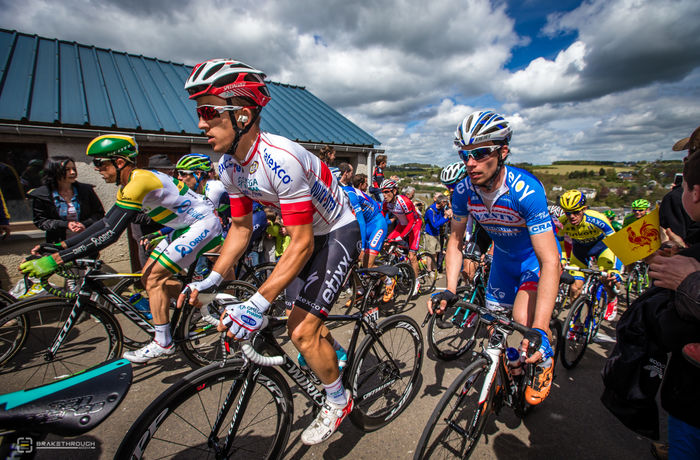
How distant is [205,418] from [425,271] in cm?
507

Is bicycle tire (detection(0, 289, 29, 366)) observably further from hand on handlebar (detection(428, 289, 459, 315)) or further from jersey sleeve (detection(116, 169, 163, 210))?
hand on handlebar (detection(428, 289, 459, 315))

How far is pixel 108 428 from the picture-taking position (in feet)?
8.07

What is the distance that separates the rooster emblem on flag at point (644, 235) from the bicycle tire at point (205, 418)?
2.35m

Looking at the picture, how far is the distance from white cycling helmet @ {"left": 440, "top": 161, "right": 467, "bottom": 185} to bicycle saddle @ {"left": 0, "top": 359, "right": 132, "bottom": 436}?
5.17 meters

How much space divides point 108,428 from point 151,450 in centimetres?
126

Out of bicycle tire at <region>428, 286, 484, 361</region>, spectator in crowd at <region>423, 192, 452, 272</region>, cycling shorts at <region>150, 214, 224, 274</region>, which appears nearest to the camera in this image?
cycling shorts at <region>150, 214, 224, 274</region>

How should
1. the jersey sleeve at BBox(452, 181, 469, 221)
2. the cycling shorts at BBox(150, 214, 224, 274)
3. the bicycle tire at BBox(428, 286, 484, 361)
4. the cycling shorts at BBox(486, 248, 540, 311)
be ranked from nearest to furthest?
the cycling shorts at BBox(486, 248, 540, 311) → the jersey sleeve at BBox(452, 181, 469, 221) → the cycling shorts at BBox(150, 214, 224, 274) → the bicycle tire at BBox(428, 286, 484, 361)

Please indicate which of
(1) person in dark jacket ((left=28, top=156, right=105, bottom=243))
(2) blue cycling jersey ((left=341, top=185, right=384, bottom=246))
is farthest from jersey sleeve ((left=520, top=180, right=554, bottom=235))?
(1) person in dark jacket ((left=28, top=156, right=105, bottom=243))

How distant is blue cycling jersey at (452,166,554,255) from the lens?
89.8 inches

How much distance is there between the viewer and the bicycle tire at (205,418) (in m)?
1.48

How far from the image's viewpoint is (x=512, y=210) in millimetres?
2430

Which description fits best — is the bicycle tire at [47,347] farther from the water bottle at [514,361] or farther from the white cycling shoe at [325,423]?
the water bottle at [514,361]

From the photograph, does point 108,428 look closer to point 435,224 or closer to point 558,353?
point 558,353

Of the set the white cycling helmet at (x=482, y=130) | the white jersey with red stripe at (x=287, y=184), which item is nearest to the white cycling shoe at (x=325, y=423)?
the white jersey with red stripe at (x=287, y=184)
